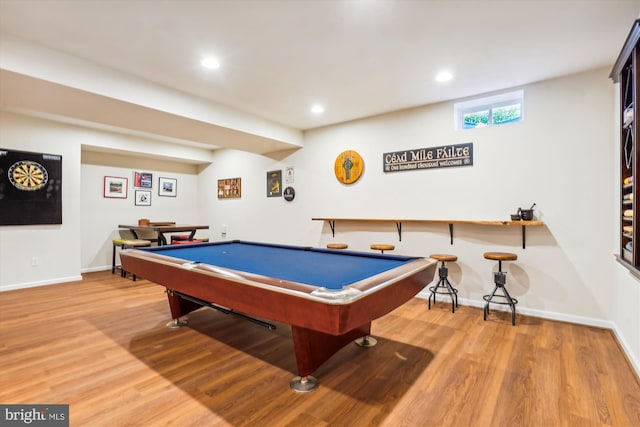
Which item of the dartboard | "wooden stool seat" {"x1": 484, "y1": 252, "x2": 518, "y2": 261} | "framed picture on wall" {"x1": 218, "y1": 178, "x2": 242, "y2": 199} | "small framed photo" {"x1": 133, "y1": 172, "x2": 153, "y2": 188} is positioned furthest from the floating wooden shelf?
the dartboard

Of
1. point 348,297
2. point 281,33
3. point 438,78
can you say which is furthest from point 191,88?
point 348,297

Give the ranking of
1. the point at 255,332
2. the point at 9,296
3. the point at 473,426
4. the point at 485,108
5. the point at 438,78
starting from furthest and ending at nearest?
1. the point at 9,296
2. the point at 485,108
3. the point at 438,78
4. the point at 255,332
5. the point at 473,426

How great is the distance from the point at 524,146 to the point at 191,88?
3.70 metres

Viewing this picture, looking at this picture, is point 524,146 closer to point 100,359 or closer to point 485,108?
point 485,108

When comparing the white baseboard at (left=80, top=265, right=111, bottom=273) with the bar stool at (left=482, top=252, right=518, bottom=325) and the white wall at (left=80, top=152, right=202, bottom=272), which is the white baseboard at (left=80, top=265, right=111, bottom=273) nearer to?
the white wall at (left=80, top=152, right=202, bottom=272)

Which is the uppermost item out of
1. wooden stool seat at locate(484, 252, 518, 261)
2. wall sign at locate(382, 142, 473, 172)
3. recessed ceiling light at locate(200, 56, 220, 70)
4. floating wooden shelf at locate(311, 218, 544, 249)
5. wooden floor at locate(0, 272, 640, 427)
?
recessed ceiling light at locate(200, 56, 220, 70)

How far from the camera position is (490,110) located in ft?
12.3

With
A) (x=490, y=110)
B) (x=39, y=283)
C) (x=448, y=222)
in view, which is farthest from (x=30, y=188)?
(x=490, y=110)

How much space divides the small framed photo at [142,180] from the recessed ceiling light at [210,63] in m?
4.36

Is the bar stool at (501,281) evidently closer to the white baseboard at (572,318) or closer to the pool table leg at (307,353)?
the white baseboard at (572,318)

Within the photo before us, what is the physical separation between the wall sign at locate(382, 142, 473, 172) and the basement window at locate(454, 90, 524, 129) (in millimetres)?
304

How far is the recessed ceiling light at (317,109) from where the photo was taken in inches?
158

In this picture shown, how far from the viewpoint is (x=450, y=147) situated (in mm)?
3801

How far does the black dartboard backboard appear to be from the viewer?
171 inches
